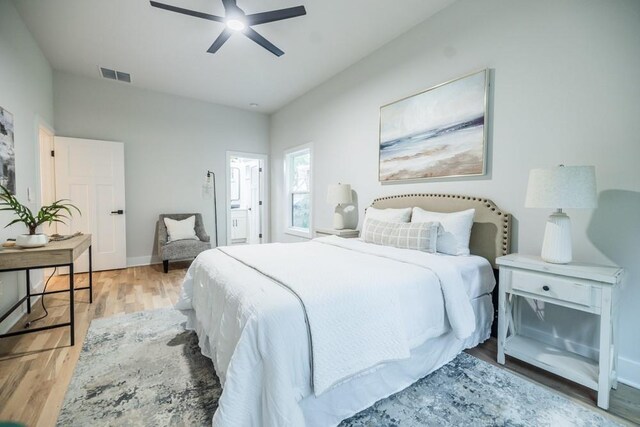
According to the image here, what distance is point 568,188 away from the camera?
1662mm

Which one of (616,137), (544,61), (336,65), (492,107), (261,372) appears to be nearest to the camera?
(261,372)

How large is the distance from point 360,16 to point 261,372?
3156mm

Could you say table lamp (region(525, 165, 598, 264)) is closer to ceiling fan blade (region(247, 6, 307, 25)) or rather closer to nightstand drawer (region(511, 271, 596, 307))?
nightstand drawer (region(511, 271, 596, 307))

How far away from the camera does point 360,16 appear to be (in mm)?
2822

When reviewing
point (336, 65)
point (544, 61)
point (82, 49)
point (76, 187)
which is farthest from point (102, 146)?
point (544, 61)

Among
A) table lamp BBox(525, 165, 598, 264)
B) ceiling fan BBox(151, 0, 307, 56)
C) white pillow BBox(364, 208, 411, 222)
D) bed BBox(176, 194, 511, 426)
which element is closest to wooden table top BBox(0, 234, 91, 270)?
bed BBox(176, 194, 511, 426)

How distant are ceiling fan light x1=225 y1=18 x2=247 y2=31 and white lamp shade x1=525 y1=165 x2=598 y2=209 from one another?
8.62 feet

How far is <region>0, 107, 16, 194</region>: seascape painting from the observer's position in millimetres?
2366

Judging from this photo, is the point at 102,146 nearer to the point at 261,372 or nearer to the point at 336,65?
the point at 336,65

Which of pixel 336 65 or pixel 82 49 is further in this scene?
pixel 336 65

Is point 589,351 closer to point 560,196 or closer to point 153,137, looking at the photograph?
point 560,196

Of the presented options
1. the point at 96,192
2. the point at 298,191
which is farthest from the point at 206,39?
the point at 96,192

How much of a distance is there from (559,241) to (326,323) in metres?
1.56

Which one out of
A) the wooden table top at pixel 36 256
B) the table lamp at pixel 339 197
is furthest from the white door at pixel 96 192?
the table lamp at pixel 339 197
